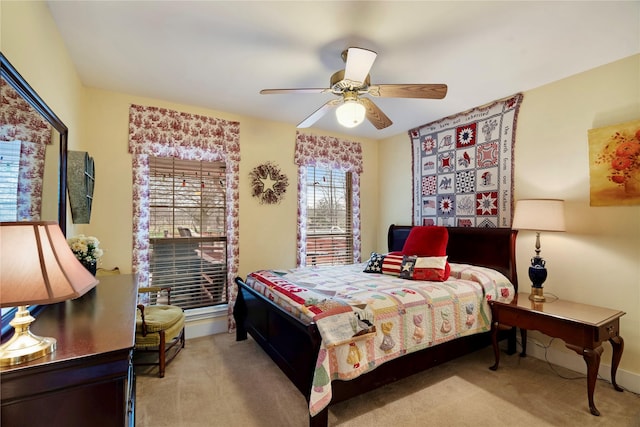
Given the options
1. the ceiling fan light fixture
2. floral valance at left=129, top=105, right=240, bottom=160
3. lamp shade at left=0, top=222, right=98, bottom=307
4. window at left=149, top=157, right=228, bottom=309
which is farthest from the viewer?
window at left=149, top=157, right=228, bottom=309

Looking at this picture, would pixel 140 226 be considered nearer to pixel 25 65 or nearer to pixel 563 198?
pixel 25 65

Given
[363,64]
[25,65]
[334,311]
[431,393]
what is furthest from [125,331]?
[431,393]

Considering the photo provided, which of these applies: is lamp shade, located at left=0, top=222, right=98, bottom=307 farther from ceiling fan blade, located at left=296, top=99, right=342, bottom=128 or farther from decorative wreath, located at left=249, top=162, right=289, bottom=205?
decorative wreath, located at left=249, top=162, right=289, bottom=205

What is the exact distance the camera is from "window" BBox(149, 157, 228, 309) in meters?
3.31

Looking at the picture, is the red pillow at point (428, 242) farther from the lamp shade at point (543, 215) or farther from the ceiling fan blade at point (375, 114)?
the ceiling fan blade at point (375, 114)

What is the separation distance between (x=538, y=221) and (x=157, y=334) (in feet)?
11.1

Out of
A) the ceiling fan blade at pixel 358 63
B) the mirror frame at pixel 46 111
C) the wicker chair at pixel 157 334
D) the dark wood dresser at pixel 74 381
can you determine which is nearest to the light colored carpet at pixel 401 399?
the wicker chair at pixel 157 334

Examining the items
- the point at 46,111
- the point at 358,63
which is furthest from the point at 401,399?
the point at 46,111

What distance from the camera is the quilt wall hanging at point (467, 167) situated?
3.13 m

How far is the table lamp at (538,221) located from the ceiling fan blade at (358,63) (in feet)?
6.06

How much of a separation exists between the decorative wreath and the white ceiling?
100cm

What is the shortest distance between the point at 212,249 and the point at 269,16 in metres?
2.59

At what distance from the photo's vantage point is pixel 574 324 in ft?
6.97

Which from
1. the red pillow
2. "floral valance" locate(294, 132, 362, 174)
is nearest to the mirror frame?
"floral valance" locate(294, 132, 362, 174)
